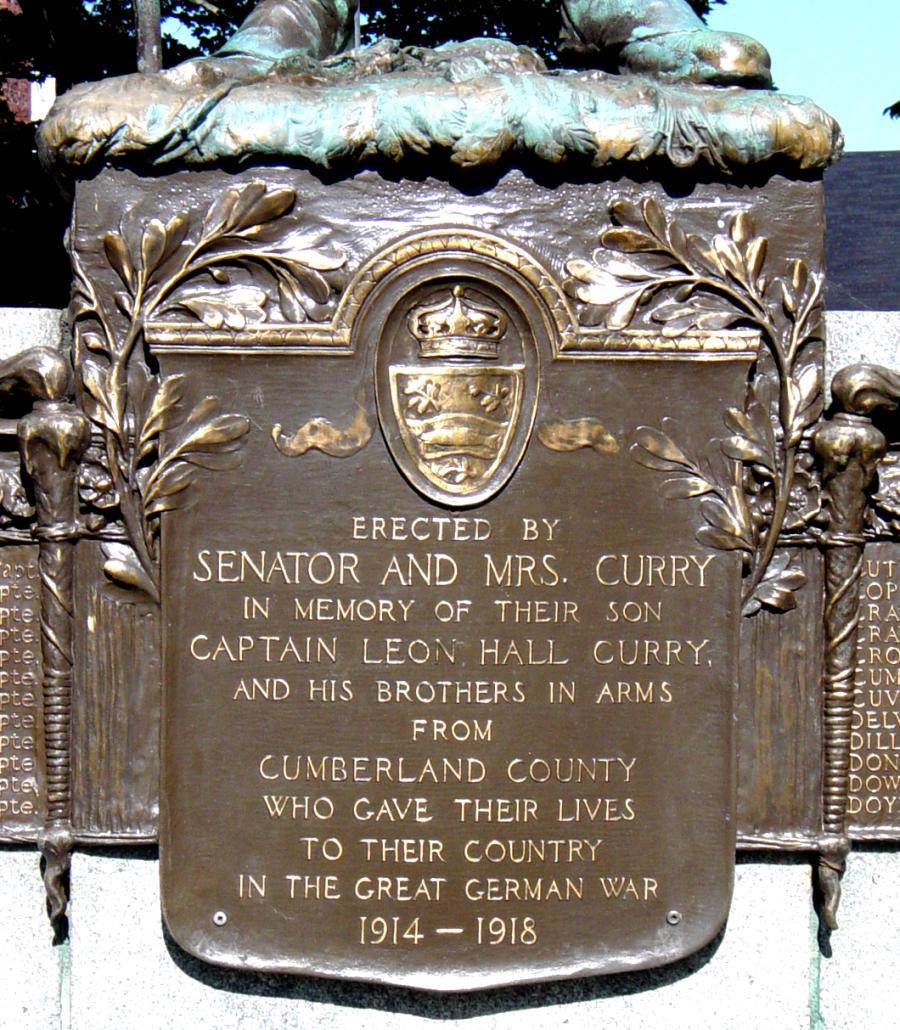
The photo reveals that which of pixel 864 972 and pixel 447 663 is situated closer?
pixel 447 663

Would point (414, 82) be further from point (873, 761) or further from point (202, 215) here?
point (873, 761)

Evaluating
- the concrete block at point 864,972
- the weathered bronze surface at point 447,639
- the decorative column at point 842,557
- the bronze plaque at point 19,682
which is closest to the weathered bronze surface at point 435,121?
the weathered bronze surface at point 447,639

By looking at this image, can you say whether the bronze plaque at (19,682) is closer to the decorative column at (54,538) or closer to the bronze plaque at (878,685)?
the decorative column at (54,538)

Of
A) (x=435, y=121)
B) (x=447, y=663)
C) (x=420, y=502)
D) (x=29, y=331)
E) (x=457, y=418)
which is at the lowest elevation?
(x=447, y=663)

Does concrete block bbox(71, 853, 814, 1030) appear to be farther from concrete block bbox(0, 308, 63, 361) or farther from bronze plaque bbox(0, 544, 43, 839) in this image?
concrete block bbox(0, 308, 63, 361)

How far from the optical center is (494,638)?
366 cm

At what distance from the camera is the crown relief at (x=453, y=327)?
3590mm

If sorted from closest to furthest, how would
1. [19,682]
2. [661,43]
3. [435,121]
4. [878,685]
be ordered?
[435,121] < [19,682] < [878,685] < [661,43]

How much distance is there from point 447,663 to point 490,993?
0.89 metres

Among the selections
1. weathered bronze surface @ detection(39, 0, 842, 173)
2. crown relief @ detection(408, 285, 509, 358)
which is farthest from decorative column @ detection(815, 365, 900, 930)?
crown relief @ detection(408, 285, 509, 358)

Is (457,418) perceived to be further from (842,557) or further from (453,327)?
(842,557)

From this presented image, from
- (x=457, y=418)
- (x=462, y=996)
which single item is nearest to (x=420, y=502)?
(x=457, y=418)

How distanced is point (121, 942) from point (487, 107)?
7.69 feet

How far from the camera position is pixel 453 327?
3590 mm
